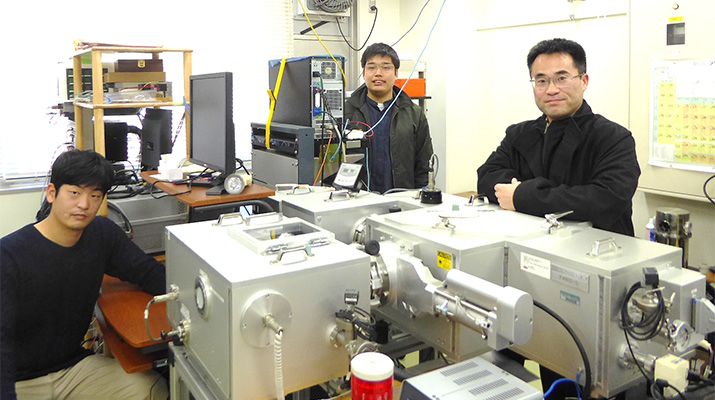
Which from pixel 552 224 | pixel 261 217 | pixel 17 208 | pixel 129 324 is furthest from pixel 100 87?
pixel 552 224

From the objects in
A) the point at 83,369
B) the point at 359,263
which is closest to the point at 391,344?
the point at 359,263

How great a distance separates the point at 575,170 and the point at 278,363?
3.69ft

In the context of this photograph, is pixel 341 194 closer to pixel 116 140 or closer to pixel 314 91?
pixel 314 91

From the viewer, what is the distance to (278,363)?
1067 millimetres

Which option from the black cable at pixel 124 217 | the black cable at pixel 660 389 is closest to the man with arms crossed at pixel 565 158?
the black cable at pixel 660 389

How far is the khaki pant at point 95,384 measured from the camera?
1.80m

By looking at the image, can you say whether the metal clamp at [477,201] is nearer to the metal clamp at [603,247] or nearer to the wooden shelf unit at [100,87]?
the metal clamp at [603,247]

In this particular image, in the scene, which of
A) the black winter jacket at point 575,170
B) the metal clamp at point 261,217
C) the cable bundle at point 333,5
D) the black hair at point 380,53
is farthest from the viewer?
Answer: the cable bundle at point 333,5

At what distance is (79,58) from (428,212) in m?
2.33

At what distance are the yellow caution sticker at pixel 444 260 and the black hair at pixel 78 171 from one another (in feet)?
4.00

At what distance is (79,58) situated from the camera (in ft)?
9.73

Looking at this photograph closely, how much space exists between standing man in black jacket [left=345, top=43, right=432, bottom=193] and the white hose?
199cm

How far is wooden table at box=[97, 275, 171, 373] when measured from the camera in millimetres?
1687

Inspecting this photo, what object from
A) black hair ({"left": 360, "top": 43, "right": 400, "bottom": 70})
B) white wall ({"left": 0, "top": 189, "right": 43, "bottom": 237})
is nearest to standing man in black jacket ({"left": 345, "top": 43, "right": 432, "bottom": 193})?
black hair ({"left": 360, "top": 43, "right": 400, "bottom": 70})
